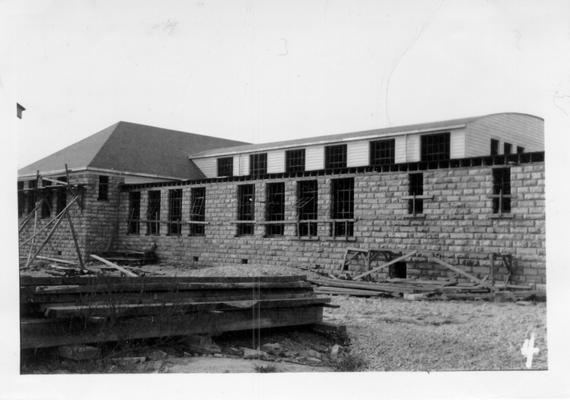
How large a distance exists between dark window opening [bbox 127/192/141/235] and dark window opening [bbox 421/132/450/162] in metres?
14.0

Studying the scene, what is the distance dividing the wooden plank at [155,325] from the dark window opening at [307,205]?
35.5 ft

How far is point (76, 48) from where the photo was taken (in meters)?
10.6

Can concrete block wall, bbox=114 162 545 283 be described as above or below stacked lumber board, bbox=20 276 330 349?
above

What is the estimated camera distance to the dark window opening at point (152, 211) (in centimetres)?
2795

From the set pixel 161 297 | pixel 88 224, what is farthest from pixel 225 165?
pixel 161 297

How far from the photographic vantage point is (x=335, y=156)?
89.7 ft

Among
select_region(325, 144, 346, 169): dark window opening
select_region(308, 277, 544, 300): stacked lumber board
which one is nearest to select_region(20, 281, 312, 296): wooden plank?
select_region(308, 277, 544, 300): stacked lumber board

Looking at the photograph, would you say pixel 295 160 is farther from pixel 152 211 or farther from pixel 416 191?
pixel 416 191

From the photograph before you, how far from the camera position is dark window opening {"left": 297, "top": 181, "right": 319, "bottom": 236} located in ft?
72.6

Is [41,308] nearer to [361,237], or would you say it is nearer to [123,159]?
[361,237]

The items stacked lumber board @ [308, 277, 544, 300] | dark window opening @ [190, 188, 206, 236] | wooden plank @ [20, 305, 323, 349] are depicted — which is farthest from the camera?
dark window opening @ [190, 188, 206, 236]

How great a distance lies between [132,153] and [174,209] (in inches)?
223

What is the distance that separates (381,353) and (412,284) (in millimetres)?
7193

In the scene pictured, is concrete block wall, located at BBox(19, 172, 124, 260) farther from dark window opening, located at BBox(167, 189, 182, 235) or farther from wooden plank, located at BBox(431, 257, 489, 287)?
wooden plank, located at BBox(431, 257, 489, 287)
